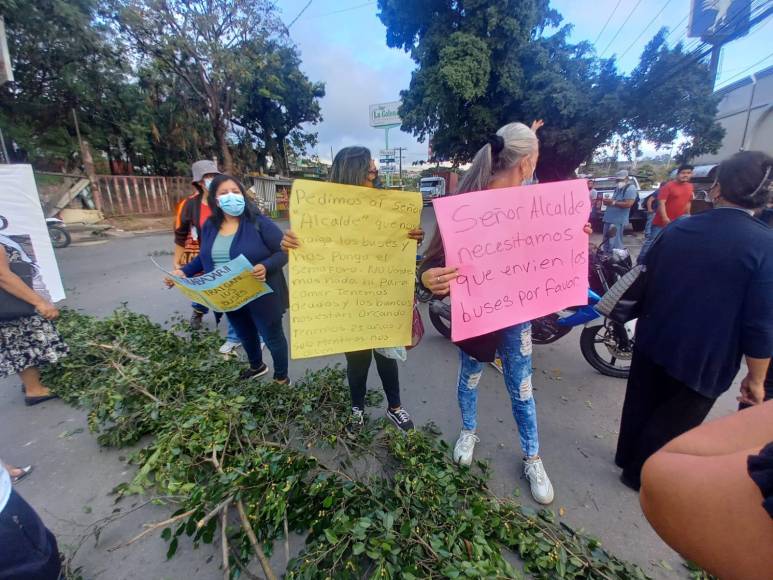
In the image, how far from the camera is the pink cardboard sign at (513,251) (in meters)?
1.43

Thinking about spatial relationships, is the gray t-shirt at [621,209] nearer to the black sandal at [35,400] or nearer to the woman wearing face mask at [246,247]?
the woman wearing face mask at [246,247]

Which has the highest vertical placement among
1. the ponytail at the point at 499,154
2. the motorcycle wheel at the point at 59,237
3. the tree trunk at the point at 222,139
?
the tree trunk at the point at 222,139

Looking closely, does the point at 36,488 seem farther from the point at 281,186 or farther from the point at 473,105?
the point at 281,186

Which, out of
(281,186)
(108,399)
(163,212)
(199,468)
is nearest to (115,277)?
(108,399)

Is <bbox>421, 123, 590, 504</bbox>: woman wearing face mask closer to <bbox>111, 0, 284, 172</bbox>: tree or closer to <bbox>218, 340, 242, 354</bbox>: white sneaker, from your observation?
<bbox>218, 340, 242, 354</bbox>: white sneaker

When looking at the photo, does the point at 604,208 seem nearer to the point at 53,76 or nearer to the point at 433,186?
the point at 433,186

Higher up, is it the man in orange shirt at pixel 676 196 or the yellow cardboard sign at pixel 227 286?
the man in orange shirt at pixel 676 196

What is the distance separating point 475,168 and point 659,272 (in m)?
1.01

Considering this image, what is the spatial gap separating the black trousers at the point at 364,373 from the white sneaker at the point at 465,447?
18.7 inches

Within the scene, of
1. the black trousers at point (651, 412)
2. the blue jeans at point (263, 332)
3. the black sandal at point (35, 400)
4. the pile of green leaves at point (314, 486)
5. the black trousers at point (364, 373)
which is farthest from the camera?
the black sandal at point (35, 400)

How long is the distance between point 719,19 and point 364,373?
45.4 ft

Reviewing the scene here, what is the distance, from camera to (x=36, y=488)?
194cm

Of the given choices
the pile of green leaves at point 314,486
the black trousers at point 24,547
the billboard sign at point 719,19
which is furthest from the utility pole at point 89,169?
the billboard sign at point 719,19

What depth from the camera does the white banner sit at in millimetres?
3348
